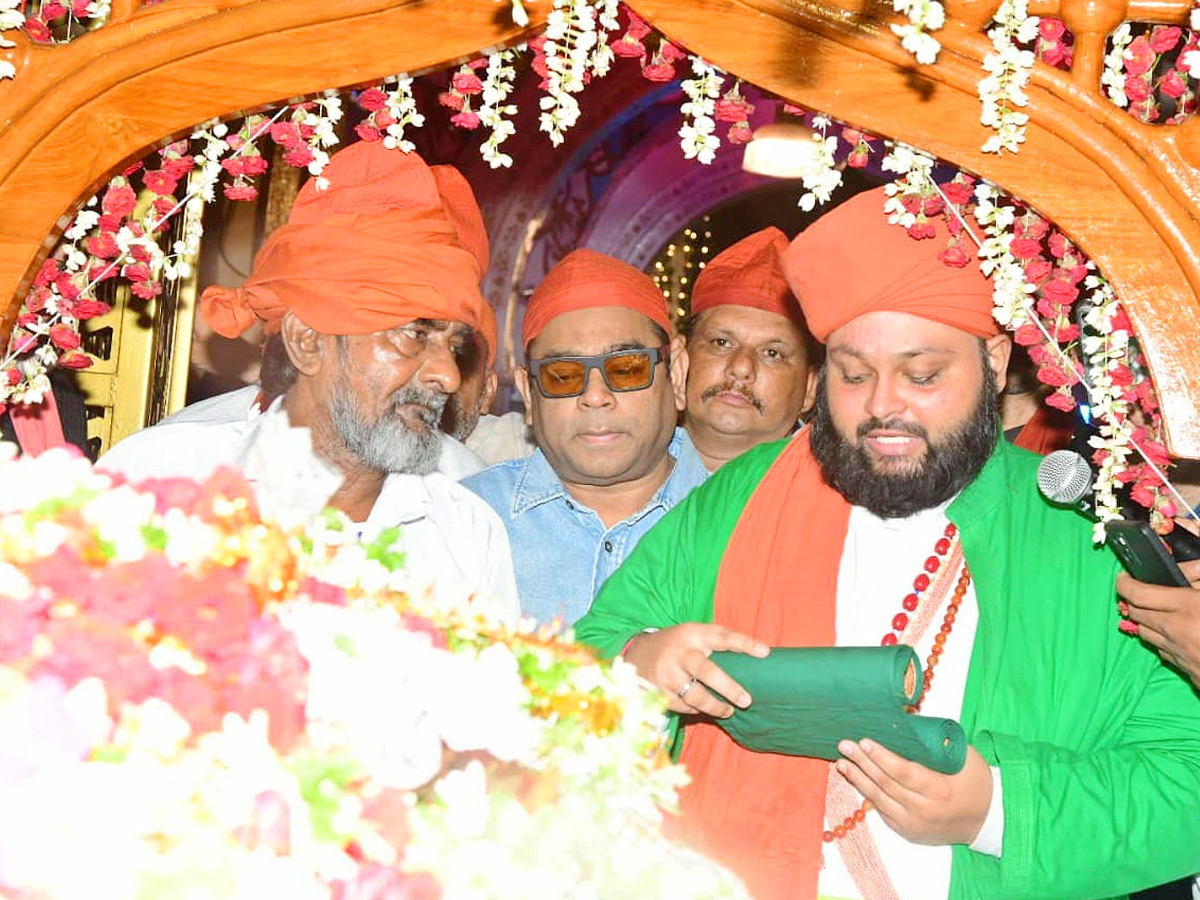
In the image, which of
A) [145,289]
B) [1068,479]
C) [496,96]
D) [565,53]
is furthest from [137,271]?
[1068,479]

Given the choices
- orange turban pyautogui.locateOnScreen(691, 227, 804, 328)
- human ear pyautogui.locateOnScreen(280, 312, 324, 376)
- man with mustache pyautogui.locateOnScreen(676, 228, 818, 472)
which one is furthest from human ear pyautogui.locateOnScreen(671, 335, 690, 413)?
human ear pyautogui.locateOnScreen(280, 312, 324, 376)

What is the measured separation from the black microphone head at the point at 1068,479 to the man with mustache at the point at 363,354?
3.85 ft

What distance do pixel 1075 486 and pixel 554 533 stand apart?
146cm

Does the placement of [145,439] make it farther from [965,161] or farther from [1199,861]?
[1199,861]

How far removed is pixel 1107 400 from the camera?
2.37m

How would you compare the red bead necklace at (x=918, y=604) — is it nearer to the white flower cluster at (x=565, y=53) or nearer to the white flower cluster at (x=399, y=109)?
the white flower cluster at (x=565, y=53)

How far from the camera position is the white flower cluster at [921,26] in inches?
83.3

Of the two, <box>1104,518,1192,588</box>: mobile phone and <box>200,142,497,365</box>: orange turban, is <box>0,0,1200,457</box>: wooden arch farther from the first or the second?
<box>200,142,497,365</box>: orange turban

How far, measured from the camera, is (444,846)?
1393mm

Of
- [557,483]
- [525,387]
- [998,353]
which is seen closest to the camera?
[998,353]

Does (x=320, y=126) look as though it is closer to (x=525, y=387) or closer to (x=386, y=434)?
(x=386, y=434)

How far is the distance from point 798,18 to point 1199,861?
1542 mm

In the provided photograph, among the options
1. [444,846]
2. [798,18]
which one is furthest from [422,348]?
[444,846]

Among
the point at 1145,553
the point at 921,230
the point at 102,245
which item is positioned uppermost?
the point at 921,230
